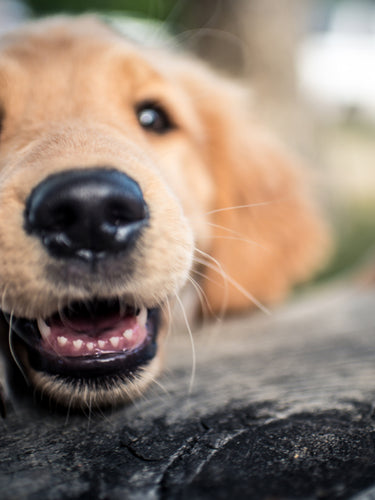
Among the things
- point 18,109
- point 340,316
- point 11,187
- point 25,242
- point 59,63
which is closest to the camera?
point 25,242

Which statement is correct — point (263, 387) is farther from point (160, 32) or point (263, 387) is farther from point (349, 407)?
point (160, 32)

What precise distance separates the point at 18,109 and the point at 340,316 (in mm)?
1464

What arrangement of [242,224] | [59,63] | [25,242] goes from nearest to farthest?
[25,242]
[59,63]
[242,224]

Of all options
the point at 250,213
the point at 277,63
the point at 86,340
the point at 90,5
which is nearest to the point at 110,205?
the point at 86,340

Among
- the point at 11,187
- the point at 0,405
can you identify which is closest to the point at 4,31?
the point at 11,187

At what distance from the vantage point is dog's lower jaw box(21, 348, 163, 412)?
1.21 metres

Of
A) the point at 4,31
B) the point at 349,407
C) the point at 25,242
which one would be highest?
the point at 4,31

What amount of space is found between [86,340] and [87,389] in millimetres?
111

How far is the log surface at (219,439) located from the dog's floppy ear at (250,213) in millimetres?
902

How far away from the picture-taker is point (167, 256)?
4.25ft

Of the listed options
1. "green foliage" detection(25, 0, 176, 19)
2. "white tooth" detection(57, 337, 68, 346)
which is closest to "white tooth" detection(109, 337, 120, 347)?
"white tooth" detection(57, 337, 68, 346)

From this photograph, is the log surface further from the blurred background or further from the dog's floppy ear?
the blurred background

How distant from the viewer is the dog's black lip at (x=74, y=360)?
1255 mm

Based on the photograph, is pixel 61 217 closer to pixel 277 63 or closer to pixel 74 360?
pixel 74 360
